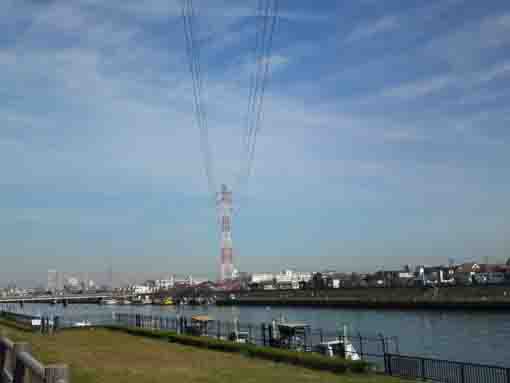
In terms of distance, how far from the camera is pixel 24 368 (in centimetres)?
925

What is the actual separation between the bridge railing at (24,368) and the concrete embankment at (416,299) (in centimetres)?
9229

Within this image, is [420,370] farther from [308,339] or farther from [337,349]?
[308,339]

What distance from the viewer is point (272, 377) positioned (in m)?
19.4

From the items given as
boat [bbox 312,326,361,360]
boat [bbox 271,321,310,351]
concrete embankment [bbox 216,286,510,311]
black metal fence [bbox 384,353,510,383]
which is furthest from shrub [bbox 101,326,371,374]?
concrete embankment [bbox 216,286,510,311]

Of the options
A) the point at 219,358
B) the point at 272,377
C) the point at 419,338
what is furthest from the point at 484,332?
the point at 272,377

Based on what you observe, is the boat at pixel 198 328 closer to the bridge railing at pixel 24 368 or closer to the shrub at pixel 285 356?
the shrub at pixel 285 356

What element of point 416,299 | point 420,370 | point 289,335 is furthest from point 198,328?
point 416,299

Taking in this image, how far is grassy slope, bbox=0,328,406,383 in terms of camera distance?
19.2 m

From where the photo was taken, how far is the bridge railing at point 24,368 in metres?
6.61

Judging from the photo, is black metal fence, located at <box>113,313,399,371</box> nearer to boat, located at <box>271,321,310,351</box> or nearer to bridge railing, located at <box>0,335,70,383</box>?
boat, located at <box>271,321,310,351</box>

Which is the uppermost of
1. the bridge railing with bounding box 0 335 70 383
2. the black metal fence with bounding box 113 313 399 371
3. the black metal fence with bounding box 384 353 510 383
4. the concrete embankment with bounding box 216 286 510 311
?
the bridge railing with bounding box 0 335 70 383

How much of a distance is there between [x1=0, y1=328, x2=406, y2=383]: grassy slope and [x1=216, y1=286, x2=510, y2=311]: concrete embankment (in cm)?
7768

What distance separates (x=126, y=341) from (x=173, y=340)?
8.75 ft

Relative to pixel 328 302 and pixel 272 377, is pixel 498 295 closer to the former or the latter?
pixel 328 302
